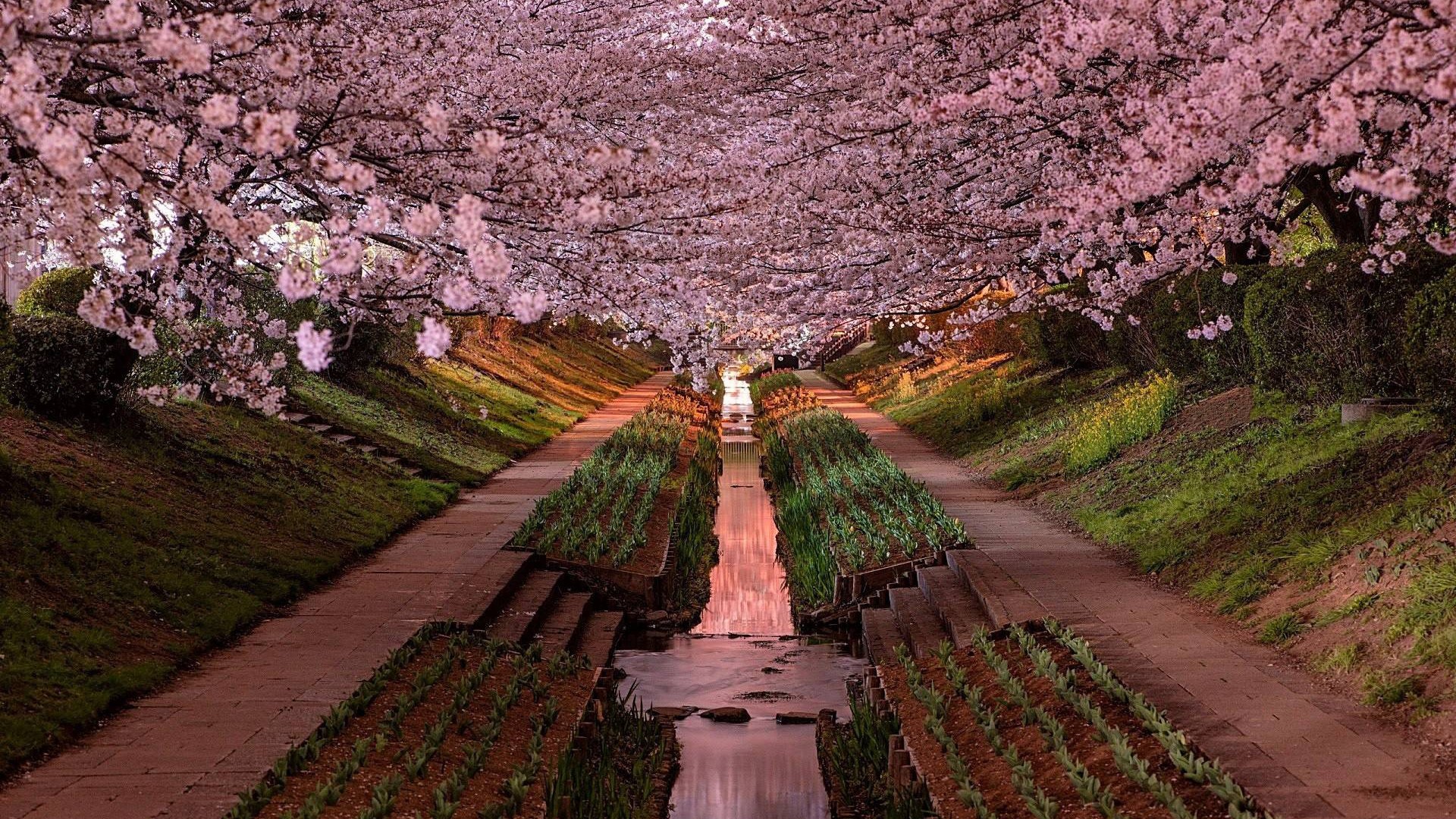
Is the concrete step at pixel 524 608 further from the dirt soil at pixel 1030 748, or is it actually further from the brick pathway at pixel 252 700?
the dirt soil at pixel 1030 748

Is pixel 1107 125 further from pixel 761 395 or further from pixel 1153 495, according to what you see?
pixel 761 395

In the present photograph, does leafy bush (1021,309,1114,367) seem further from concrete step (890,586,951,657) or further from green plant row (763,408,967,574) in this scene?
concrete step (890,586,951,657)

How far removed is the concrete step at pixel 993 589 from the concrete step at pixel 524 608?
12.9ft

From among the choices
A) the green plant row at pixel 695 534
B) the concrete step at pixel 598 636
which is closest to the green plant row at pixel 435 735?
the concrete step at pixel 598 636

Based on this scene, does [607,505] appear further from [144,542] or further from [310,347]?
[310,347]

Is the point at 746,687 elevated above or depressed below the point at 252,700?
below

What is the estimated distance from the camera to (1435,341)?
34.8ft

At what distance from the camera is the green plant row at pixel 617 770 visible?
24.0 feet

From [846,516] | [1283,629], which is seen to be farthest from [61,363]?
[1283,629]

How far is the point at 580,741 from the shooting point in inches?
333

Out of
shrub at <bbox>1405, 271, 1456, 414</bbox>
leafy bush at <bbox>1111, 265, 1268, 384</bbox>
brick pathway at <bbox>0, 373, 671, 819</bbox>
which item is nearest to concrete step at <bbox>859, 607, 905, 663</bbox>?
brick pathway at <bbox>0, 373, 671, 819</bbox>

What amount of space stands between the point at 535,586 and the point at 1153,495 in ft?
22.7

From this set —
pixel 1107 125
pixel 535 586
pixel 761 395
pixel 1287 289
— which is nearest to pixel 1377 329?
pixel 1287 289

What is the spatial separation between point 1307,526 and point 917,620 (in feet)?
11.2
